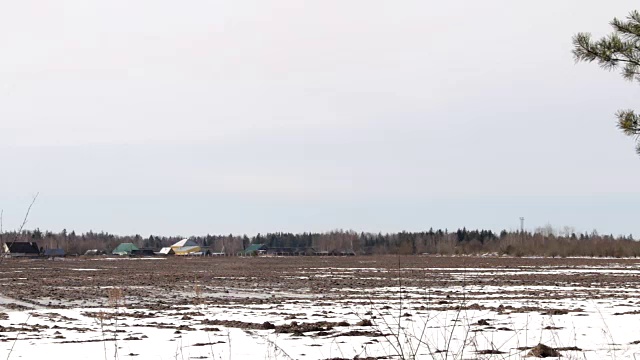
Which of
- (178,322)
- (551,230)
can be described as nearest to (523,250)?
(551,230)

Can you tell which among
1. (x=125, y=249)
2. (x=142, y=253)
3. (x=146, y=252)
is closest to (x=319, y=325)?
(x=142, y=253)

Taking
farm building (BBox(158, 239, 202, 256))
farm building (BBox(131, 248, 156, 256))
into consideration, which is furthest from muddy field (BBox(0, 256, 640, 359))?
farm building (BBox(158, 239, 202, 256))

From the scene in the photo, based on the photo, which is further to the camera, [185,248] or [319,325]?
[185,248]

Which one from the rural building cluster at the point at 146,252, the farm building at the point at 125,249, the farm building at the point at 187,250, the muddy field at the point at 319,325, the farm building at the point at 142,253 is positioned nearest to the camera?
the muddy field at the point at 319,325

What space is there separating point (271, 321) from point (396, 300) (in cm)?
669

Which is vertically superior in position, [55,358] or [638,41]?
[638,41]

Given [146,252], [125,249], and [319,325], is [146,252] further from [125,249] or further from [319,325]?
[319,325]

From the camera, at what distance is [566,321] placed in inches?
618

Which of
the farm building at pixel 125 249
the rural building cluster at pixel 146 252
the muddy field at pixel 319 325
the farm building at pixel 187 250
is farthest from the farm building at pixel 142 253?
the muddy field at pixel 319 325

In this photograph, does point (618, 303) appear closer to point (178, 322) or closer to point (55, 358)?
point (178, 322)

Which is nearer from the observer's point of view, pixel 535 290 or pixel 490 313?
pixel 490 313

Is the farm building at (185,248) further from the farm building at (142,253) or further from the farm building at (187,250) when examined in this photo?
the farm building at (142,253)

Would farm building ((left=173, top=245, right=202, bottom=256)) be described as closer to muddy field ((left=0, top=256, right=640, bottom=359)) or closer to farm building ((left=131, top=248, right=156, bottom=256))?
farm building ((left=131, top=248, right=156, bottom=256))

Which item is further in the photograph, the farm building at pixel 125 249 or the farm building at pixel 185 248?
the farm building at pixel 185 248
